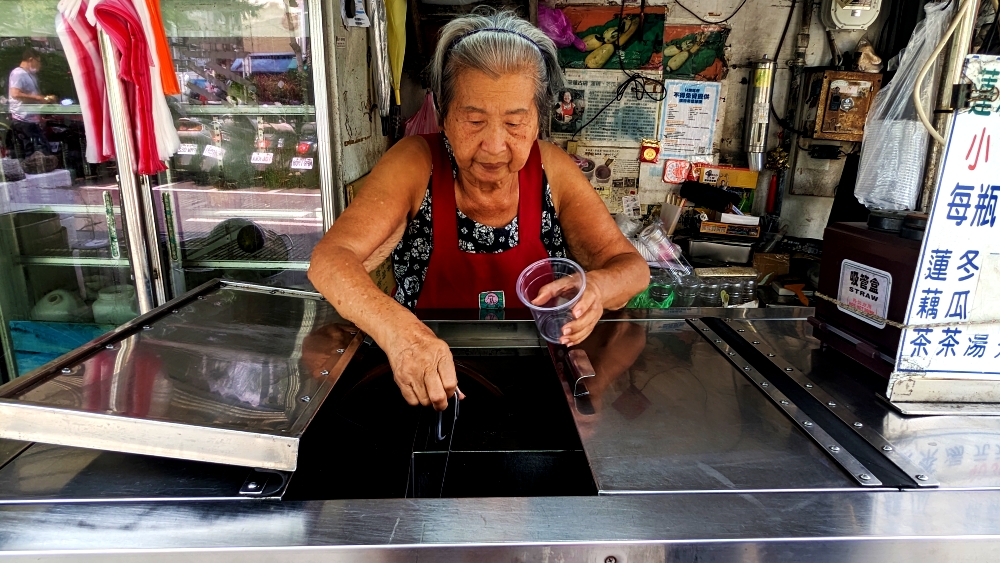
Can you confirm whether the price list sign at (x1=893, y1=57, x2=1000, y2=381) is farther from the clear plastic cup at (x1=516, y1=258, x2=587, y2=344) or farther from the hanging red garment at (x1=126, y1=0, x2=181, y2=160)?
the hanging red garment at (x1=126, y1=0, x2=181, y2=160)

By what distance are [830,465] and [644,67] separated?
13.0ft

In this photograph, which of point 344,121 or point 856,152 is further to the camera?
point 856,152

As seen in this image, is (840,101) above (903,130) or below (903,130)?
above

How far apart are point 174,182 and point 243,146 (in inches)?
15.7

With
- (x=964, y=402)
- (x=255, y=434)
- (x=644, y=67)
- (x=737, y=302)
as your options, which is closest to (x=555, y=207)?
(x=964, y=402)

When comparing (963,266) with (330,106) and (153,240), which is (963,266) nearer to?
(330,106)

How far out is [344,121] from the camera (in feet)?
9.71

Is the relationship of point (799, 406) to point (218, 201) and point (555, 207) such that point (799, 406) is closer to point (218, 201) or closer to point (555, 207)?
point (555, 207)

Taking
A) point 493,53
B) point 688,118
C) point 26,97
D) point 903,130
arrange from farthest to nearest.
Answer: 1. point 688,118
2. point 26,97
3. point 493,53
4. point 903,130

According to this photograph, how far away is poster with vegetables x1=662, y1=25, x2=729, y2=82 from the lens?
423 cm

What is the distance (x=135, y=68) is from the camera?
8.20ft

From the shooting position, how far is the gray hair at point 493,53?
149 cm

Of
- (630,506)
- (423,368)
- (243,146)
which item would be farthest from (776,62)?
(630,506)

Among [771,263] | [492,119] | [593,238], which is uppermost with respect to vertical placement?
[492,119]
